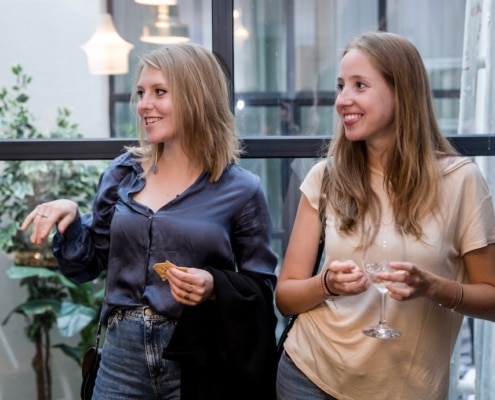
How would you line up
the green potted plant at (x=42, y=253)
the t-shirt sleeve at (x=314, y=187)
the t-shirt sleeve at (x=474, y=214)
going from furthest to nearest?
1. the green potted plant at (x=42, y=253)
2. the t-shirt sleeve at (x=314, y=187)
3. the t-shirt sleeve at (x=474, y=214)

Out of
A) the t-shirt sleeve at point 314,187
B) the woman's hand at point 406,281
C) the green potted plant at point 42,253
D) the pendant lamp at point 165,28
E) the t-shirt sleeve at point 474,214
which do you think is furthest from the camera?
the green potted plant at point 42,253

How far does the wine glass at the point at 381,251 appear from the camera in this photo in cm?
187

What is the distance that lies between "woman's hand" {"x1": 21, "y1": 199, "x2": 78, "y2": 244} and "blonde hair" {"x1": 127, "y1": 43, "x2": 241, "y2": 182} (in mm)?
271

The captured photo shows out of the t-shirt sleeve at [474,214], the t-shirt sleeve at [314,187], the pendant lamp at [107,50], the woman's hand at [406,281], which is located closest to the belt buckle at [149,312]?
the t-shirt sleeve at [314,187]

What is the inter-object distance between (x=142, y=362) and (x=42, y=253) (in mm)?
986

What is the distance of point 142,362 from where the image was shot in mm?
2154

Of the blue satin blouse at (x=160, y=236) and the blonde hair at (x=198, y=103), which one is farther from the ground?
the blonde hair at (x=198, y=103)

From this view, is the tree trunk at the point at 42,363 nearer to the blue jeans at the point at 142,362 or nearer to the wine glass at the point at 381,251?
the blue jeans at the point at 142,362

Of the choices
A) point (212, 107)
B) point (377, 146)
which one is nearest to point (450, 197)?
point (377, 146)

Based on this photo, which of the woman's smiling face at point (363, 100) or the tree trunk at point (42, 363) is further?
the tree trunk at point (42, 363)

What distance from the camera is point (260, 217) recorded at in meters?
2.29

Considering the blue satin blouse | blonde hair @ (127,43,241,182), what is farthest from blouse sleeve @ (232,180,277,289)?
blonde hair @ (127,43,241,182)

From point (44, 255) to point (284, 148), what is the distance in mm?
951

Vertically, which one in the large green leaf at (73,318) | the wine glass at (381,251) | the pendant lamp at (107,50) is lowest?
the large green leaf at (73,318)
